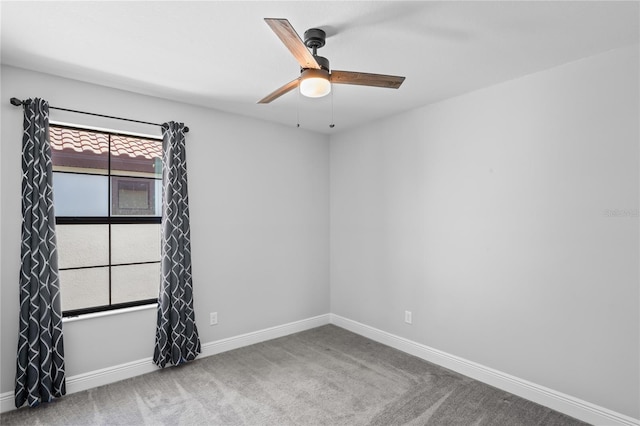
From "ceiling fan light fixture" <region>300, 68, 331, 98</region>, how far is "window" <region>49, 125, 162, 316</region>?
2037 mm

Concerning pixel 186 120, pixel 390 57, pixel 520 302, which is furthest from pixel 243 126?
pixel 520 302

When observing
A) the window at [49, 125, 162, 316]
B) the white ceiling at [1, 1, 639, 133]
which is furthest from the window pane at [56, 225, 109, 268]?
the white ceiling at [1, 1, 639, 133]

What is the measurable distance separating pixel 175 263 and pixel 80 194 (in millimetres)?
977

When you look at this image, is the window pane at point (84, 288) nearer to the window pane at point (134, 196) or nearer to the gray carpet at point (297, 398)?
the window pane at point (134, 196)

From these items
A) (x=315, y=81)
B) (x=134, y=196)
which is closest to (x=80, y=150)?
(x=134, y=196)

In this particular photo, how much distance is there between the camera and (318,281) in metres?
4.45

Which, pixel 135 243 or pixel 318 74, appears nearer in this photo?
pixel 318 74

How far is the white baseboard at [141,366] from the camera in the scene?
2719 millimetres

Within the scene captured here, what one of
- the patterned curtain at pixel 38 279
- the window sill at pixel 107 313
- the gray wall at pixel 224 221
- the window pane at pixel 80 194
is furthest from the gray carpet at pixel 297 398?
the window pane at pixel 80 194

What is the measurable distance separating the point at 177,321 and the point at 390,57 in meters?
2.83

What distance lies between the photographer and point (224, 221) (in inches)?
143

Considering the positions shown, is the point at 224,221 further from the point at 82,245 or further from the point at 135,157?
the point at 82,245

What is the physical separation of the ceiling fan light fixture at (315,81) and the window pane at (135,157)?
6.68 ft

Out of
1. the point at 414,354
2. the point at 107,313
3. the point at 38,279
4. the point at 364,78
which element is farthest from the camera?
the point at 414,354
